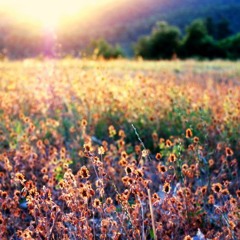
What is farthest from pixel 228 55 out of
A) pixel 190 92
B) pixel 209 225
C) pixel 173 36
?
pixel 209 225

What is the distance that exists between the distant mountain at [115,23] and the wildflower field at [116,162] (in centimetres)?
4273

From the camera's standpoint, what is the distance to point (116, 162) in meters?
4.27

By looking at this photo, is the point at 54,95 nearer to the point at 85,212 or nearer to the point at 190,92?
the point at 190,92

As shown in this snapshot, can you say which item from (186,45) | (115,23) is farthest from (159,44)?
(115,23)

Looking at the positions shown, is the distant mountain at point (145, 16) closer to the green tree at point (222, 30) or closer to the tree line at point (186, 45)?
the green tree at point (222, 30)

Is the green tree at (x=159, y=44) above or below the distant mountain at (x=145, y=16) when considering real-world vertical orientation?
below

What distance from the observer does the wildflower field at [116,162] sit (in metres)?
2.87

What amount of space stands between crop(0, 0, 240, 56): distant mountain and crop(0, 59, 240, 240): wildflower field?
4273 centimetres

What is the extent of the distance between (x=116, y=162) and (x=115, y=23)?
73293mm

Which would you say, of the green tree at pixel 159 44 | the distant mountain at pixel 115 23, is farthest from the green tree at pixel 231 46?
the distant mountain at pixel 115 23

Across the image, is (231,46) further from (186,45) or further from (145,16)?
(145,16)

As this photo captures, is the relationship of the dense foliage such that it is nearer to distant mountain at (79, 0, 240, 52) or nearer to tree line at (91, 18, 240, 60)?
tree line at (91, 18, 240, 60)

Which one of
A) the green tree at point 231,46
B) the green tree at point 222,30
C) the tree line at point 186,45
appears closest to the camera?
the green tree at point 231,46

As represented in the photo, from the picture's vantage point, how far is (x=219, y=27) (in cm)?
5347
